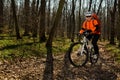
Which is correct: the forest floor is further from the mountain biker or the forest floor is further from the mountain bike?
the mountain biker

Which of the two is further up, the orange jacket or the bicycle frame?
the orange jacket

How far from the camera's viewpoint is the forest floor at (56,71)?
8438 millimetres

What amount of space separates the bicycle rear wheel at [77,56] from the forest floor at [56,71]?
9.8 inches

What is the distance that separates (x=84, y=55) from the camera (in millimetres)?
10305

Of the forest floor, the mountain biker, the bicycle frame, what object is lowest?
the forest floor

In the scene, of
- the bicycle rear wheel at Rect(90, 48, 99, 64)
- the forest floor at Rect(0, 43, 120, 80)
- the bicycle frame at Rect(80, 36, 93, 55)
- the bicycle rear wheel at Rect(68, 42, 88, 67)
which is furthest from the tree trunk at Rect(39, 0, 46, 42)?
the bicycle rear wheel at Rect(68, 42, 88, 67)

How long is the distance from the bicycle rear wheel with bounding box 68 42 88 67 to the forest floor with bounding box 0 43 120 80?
25cm

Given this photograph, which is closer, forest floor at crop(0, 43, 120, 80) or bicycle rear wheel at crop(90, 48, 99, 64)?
forest floor at crop(0, 43, 120, 80)

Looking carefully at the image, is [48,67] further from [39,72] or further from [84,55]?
[84,55]

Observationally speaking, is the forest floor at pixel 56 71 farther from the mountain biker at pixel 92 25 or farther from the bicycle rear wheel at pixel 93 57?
the mountain biker at pixel 92 25

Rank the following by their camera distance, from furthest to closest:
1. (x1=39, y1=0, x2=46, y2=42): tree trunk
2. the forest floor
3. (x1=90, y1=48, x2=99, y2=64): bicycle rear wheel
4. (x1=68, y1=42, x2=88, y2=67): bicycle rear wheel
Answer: (x1=39, y1=0, x2=46, y2=42): tree trunk, (x1=90, y1=48, x2=99, y2=64): bicycle rear wheel, (x1=68, y1=42, x2=88, y2=67): bicycle rear wheel, the forest floor

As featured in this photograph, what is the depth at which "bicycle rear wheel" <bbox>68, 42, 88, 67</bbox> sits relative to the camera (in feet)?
33.0

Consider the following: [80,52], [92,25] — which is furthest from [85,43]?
[92,25]

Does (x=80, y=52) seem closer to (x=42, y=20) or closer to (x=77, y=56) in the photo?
(x=77, y=56)
